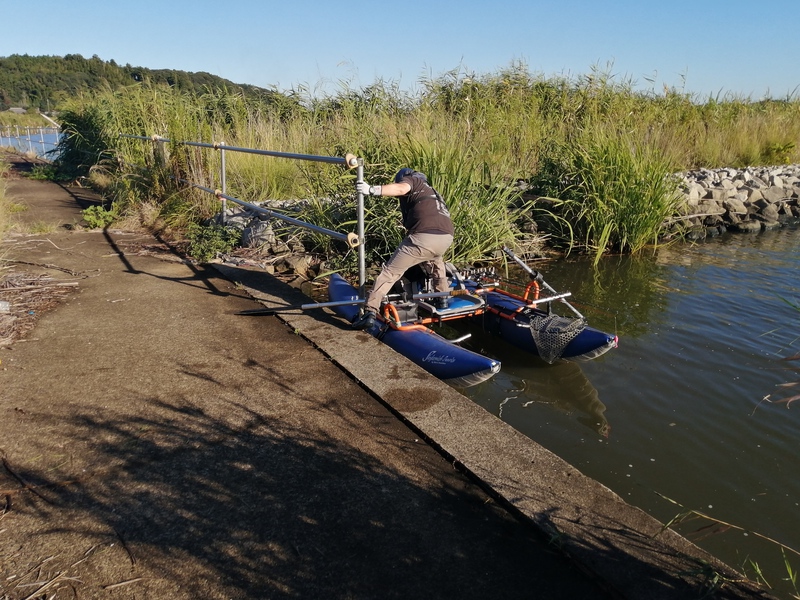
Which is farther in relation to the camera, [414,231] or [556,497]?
[414,231]

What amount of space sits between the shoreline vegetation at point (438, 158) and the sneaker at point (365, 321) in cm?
255

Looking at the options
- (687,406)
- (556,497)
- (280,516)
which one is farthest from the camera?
(687,406)

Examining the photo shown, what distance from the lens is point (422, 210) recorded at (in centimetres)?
574

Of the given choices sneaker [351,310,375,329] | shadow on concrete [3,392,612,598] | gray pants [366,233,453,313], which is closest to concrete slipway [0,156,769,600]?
shadow on concrete [3,392,612,598]

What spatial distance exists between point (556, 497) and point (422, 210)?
3381 millimetres

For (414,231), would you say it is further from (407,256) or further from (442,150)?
(442,150)

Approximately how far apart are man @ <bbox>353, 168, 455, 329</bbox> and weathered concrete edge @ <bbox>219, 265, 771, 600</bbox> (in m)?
1.24

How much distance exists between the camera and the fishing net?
18.4ft

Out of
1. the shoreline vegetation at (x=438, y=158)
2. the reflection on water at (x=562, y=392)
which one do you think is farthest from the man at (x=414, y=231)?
the shoreline vegetation at (x=438, y=158)

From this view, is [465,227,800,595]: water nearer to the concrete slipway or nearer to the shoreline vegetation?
the concrete slipway

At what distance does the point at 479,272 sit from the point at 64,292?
4313 millimetres

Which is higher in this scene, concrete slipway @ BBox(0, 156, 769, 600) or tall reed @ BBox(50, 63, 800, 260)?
tall reed @ BBox(50, 63, 800, 260)

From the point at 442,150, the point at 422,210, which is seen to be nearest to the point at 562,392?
the point at 422,210

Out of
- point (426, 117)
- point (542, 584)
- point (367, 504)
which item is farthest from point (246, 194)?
point (542, 584)
